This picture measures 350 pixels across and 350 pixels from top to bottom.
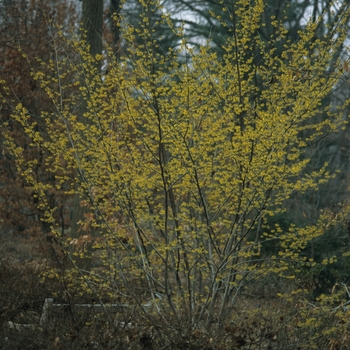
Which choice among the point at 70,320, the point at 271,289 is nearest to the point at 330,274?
the point at 271,289

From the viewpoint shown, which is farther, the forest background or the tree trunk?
the tree trunk

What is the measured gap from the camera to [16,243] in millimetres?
12758

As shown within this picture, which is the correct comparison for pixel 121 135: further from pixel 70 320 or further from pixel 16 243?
pixel 16 243

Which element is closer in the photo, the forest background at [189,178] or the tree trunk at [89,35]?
the forest background at [189,178]

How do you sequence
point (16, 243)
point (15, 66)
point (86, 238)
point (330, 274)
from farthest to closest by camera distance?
point (16, 243) < point (15, 66) < point (330, 274) < point (86, 238)

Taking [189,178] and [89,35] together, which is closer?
[189,178]

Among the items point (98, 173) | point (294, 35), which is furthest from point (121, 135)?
point (294, 35)

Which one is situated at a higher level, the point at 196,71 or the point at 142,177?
the point at 196,71

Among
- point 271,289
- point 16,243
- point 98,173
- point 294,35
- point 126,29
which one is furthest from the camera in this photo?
point 294,35

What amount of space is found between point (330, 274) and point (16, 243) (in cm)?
655

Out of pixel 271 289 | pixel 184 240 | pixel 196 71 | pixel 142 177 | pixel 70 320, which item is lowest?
pixel 271 289

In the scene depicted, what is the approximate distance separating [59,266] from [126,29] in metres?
2.30

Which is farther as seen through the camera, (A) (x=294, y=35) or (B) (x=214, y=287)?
(A) (x=294, y=35)

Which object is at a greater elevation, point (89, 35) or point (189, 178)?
point (89, 35)
